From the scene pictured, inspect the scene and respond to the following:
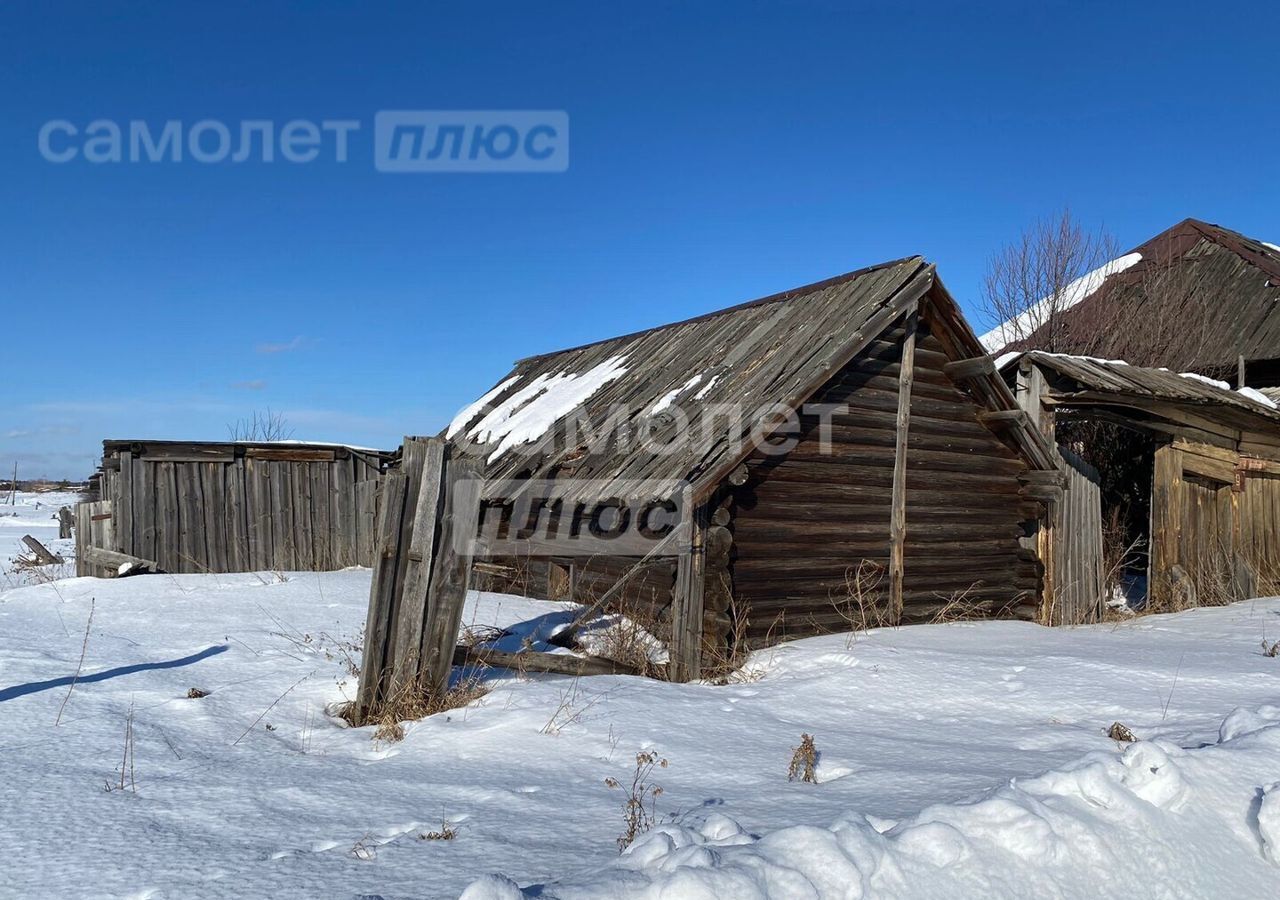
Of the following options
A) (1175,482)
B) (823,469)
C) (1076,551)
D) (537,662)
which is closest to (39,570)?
(537,662)

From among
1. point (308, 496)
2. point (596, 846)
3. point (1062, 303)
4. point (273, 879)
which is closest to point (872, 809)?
point (596, 846)

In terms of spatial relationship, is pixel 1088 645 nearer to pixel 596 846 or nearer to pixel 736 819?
pixel 736 819

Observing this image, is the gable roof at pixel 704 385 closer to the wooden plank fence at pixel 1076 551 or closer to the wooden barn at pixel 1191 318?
the wooden plank fence at pixel 1076 551

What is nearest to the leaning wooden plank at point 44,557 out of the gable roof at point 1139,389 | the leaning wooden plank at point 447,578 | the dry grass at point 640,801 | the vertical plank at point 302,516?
the vertical plank at point 302,516

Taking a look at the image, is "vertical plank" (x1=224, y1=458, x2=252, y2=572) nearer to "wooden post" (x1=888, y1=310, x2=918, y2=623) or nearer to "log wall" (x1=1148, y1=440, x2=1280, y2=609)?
"wooden post" (x1=888, y1=310, x2=918, y2=623)

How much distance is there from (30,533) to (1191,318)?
3334 cm

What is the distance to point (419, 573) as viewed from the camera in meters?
5.69

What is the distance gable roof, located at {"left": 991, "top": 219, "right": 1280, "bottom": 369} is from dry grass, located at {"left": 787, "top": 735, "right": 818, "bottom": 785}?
56.4 feet

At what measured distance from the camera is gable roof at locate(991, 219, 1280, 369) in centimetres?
1845

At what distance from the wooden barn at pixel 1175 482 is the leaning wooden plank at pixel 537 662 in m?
6.36

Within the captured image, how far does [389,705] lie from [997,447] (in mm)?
7930

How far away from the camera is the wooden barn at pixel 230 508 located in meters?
13.8

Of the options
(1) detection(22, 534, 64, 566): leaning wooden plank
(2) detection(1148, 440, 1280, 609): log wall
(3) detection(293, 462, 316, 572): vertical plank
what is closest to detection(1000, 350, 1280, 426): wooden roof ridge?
(2) detection(1148, 440, 1280, 609): log wall

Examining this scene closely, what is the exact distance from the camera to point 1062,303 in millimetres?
20391
